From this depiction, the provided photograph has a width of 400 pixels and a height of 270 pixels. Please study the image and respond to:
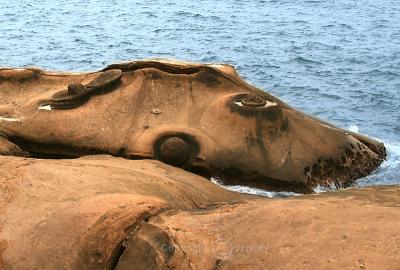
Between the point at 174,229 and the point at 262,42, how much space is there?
56.1 ft

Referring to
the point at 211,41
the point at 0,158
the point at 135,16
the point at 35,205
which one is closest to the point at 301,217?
the point at 35,205

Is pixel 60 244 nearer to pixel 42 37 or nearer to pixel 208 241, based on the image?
pixel 208 241

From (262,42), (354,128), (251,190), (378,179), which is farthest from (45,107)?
(262,42)

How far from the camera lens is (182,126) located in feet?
20.7

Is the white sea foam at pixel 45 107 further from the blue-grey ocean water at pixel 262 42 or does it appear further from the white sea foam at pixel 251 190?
the blue-grey ocean water at pixel 262 42

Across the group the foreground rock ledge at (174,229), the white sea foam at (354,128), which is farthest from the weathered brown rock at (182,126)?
the white sea foam at (354,128)

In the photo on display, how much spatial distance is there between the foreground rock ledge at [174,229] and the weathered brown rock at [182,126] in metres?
1.60

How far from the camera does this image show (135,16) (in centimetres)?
2606

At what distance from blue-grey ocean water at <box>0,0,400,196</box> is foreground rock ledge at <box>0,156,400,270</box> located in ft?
13.2

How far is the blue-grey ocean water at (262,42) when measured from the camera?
46.3 feet

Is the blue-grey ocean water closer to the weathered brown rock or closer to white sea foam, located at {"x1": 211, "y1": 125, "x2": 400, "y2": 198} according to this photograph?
white sea foam, located at {"x1": 211, "y1": 125, "x2": 400, "y2": 198}

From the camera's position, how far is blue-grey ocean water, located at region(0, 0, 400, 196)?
46.3 ft

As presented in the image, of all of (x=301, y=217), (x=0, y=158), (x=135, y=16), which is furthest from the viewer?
(x=135, y=16)

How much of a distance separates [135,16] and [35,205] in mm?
22589
